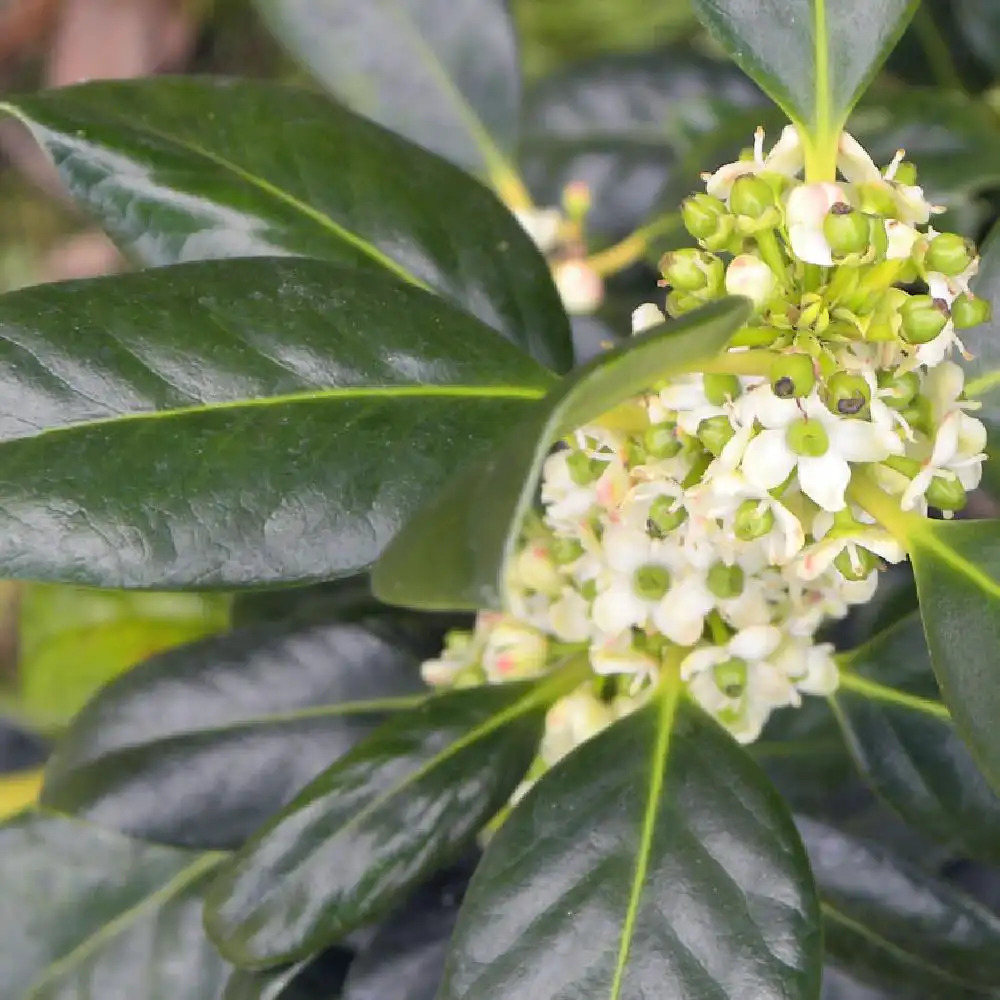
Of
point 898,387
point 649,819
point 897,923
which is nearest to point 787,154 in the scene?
point 898,387

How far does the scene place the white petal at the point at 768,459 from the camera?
503mm

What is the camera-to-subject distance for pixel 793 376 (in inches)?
19.3

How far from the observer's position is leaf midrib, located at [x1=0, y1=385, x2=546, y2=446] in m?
0.51

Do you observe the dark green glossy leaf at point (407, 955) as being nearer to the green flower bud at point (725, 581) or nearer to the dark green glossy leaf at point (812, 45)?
the green flower bud at point (725, 581)

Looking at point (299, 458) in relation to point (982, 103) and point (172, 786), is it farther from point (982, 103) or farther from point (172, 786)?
point (982, 103)

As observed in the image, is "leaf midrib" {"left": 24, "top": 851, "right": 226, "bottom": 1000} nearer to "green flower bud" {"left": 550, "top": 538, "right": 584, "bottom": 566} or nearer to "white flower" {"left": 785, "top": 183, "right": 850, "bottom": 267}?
"green flower bud" {"left": 550, "top": 538, "right": 584, "bottom": 566}

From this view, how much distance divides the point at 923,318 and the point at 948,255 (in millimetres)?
37

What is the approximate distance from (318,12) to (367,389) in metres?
0.49

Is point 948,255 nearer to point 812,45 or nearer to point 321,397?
point 812,45

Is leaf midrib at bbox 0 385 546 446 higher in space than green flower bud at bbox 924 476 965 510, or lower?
higher

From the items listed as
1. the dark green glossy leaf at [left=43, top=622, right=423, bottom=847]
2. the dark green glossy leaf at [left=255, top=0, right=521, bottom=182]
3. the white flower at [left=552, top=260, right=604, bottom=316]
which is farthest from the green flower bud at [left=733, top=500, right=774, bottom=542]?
the dark green glossy leaf at [left=255, top=0, right=521, bottom=182]

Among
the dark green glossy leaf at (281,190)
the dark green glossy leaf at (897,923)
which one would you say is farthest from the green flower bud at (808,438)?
the dark green glossy leaf at (897,923)

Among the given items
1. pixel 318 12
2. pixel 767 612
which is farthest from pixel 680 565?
pixel 318 12

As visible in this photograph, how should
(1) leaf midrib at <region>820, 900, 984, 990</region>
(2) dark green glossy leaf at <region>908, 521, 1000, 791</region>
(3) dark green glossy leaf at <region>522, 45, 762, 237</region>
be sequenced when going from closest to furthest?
(2) dark green glossy leaf at <region>908, 521, 1000, 791</region>, (1) leaf midrib at <region>820, 900, 984, 990</region>, (3) dark green glossy leaf at <region>522, 45, 762, 237</region>
